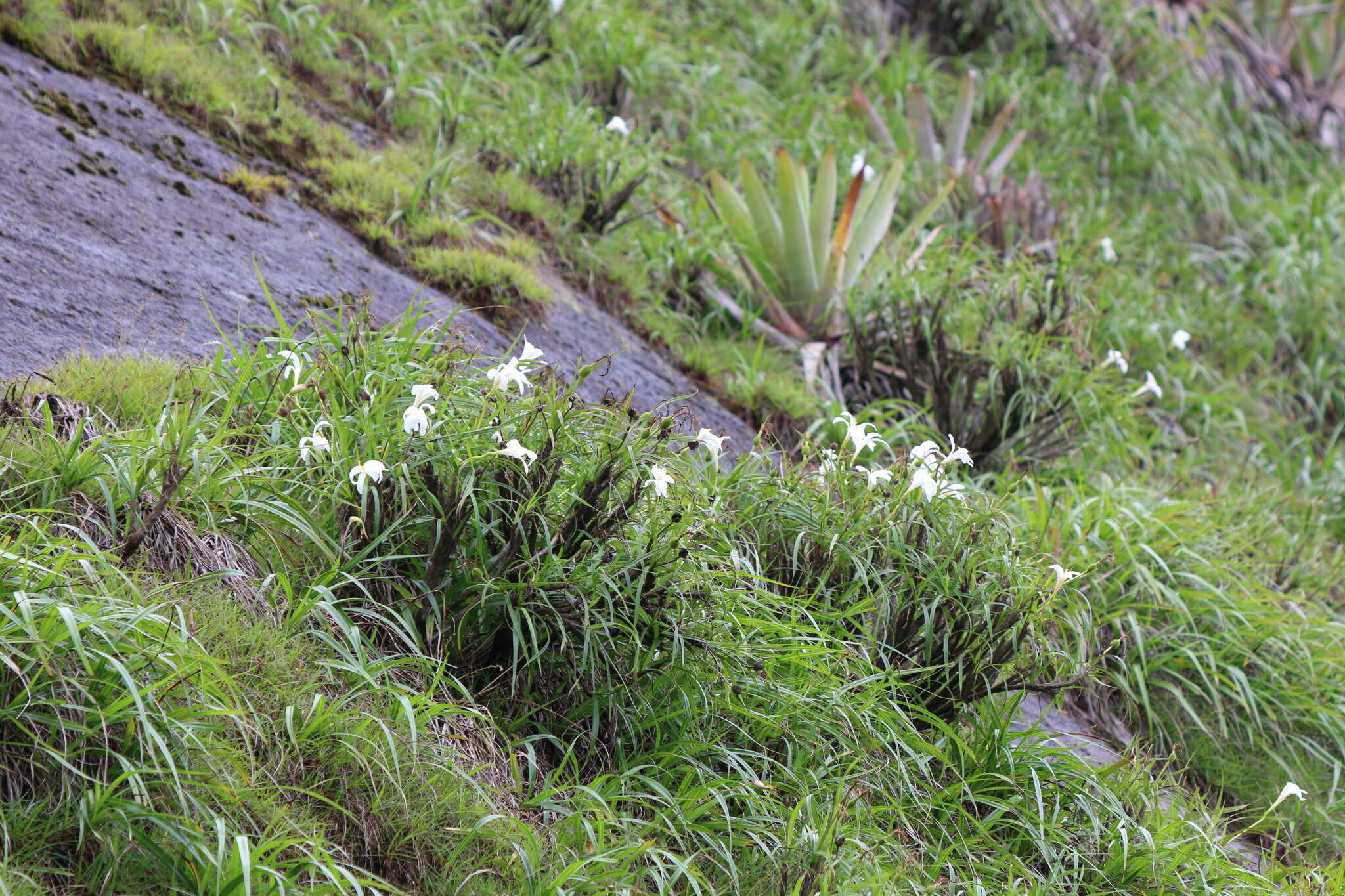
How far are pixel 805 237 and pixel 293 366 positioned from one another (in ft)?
9.41

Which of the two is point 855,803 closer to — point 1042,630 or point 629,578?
point 629,578

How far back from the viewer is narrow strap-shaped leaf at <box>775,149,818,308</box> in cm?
509

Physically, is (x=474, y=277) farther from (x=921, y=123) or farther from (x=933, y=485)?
(x=921, y=123)

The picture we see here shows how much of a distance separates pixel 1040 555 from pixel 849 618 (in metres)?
0.67

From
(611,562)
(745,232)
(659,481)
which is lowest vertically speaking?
(745,232)

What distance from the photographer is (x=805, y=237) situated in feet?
16.8

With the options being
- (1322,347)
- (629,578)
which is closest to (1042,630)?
(629,578)

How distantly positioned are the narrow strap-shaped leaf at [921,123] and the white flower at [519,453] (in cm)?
501

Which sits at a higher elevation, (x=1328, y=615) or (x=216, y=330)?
(x=216, y=330)

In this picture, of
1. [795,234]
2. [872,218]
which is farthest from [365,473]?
[872,218]

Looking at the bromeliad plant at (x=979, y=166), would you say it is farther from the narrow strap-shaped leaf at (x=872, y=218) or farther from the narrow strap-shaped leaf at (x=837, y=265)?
the narrow strap-shaped leaf at (x=837, y=265)

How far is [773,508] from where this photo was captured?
3.18 meters

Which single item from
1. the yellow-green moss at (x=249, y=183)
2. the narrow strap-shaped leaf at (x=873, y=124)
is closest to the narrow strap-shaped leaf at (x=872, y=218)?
the narrow strap-shaped leaf at (x=873, y=124)

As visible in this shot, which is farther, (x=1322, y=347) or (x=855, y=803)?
(x=1322, y=347)
